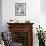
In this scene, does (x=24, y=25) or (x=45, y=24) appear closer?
(x=24, y=25)

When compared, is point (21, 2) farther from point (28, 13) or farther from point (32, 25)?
point (32, 25)

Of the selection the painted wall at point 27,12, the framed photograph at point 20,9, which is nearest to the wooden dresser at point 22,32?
the painted wall at point 27,12

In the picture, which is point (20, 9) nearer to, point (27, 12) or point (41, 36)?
point (27, 12)

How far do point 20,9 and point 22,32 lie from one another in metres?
0.90

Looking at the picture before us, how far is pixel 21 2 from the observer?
18.2ft

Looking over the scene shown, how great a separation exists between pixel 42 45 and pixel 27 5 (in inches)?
64.8

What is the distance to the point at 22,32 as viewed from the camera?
545 centimetres

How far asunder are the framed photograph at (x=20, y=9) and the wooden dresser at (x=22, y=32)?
46 centimetres

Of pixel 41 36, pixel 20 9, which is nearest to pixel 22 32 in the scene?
pixel 41 36

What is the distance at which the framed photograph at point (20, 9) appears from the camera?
18.2ft

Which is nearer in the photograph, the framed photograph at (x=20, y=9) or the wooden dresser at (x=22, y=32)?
the wooden dresser at (x=22, y=32)

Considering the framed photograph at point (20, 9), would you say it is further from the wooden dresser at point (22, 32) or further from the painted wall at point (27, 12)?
the wooden dresser at point (22, 32)

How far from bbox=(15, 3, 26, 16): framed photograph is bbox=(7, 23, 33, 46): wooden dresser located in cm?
46

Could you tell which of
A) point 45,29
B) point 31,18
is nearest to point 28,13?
point 31,18
